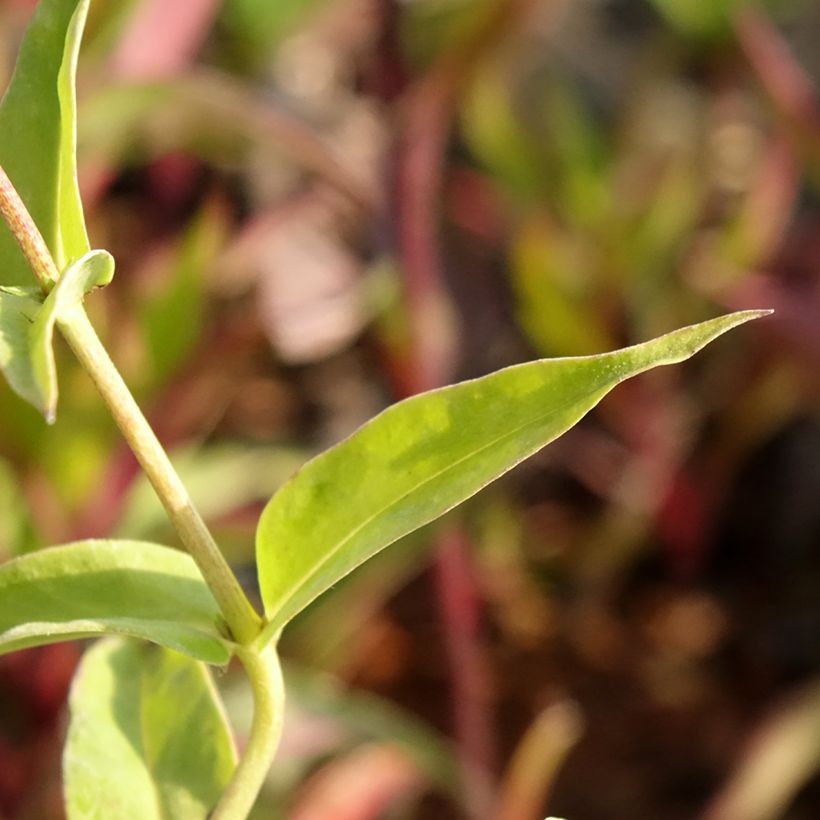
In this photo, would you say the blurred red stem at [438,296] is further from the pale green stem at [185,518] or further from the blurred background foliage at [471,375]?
the pale green stem at [185,518]

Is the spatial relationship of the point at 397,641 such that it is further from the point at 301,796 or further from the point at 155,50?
the point at 155,50

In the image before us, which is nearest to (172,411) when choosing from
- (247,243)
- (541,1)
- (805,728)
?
(247,243)

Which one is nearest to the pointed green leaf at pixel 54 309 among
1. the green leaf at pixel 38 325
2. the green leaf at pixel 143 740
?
the green leaf at pixel 38 325

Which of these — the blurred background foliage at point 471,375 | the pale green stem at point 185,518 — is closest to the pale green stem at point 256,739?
the pale green stem at point 185,518

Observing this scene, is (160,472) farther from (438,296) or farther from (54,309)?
(438,296)

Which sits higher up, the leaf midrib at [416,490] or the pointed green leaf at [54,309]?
the pointed green leaf at [54,309]

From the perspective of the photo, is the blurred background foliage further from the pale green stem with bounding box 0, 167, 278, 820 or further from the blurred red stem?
the pale green stem with bounding box 0, 167, 278, 820

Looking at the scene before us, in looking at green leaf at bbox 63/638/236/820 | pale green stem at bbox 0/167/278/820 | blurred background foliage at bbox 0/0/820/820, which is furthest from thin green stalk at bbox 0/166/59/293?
blurred background foliage at bbox 0/0/820/820

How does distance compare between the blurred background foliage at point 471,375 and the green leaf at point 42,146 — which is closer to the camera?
the green leaf at point 42,146
